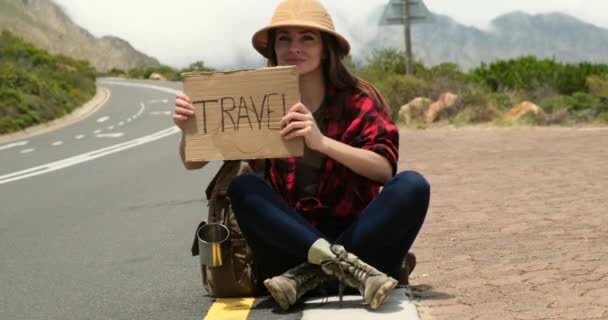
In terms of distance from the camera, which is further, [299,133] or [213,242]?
[213,242]

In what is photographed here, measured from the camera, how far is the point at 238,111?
4441 millimetres

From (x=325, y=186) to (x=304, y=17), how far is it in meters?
0.73

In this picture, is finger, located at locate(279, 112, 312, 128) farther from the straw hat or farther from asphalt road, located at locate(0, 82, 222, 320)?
asphalt road, located at locate(0, 82, 222, 320)

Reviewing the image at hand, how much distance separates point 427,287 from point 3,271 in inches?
111

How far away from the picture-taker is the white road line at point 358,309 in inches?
164

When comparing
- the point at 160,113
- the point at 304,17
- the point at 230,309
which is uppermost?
the point at 304,17

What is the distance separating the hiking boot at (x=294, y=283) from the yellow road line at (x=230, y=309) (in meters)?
0.19

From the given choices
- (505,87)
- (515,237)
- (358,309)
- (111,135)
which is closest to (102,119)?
(111,135)

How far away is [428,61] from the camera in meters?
35.1

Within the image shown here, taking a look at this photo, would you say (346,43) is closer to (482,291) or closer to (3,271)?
(482,291)

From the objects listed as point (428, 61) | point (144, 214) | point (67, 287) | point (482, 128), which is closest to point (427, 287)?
point (67, 287)

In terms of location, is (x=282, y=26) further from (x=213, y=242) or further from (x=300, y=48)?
(x=213, y=242)

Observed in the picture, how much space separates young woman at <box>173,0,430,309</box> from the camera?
4.29 meters

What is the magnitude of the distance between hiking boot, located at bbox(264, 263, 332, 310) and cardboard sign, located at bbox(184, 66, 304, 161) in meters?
0.50
